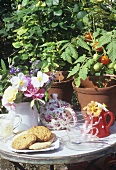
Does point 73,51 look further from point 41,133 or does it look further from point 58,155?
point 58,155

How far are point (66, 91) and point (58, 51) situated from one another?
0.29m

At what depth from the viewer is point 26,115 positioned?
2104mm

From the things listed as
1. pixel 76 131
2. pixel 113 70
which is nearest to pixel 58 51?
pixel 113 70

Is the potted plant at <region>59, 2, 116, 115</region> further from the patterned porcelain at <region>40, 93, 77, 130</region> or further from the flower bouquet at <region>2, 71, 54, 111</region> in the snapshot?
the flower bouquet at <region>2, 71, 54, 111</region>

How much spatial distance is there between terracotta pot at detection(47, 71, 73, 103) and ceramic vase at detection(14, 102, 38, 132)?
9.0 inches

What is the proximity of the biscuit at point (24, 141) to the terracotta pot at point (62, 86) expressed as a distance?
1.55 feet

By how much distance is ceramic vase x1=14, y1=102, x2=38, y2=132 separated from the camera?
2.09 metres

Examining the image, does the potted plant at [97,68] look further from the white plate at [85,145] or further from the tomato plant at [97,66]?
the white plate at [85,145]

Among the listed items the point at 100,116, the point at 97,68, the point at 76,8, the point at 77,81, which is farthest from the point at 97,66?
the point at 76,8

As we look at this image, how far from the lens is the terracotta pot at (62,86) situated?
7.57 ft

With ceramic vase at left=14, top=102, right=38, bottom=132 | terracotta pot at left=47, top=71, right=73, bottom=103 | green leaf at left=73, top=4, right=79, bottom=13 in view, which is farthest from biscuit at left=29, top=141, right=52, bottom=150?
green leaf at left=73, top=4, right=79, bottom=13

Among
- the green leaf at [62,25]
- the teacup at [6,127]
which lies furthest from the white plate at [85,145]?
the green leaf at [62,25]

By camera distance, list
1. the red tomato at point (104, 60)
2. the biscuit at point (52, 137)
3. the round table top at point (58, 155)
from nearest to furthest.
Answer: the round table top at point (58, 155) < the biscuit at point (52, 137) < the red tomato at point (104, 60)

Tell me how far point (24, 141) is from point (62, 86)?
542 millimetres
